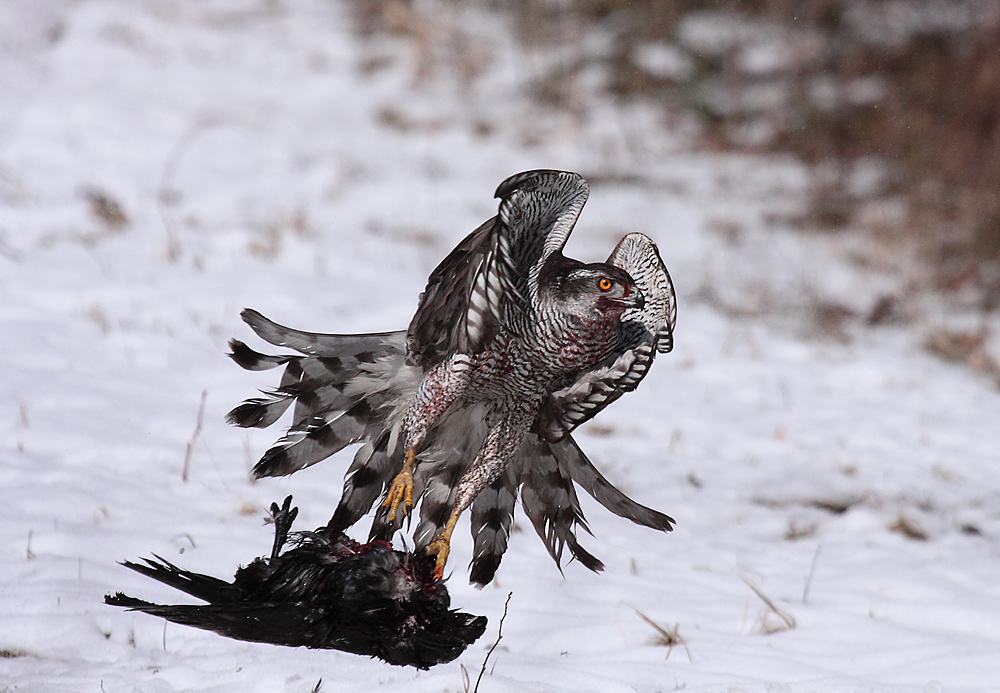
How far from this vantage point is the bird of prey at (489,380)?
2.69 metres

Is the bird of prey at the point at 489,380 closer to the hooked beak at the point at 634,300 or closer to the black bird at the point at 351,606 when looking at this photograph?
the hooked beak at the point at 634,300

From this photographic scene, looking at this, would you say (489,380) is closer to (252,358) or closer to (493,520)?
(493,520)

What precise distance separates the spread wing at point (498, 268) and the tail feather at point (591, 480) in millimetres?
593

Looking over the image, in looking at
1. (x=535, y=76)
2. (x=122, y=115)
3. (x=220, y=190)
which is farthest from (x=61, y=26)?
(x=535, y=76)

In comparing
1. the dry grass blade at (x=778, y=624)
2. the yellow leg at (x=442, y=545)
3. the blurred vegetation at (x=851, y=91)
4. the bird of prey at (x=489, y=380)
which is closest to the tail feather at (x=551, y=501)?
the bird of prey at (x=489, y=380)

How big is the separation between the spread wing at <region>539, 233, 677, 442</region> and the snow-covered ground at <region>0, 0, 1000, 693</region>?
0.83 metres

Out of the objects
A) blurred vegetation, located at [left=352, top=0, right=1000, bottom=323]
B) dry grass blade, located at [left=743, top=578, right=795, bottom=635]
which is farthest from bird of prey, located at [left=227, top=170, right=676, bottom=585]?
blurred vegetation, located at [left=352, top=0, right=1000, bottom=323]

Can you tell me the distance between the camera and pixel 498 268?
99.9 inches

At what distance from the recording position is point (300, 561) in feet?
8.43

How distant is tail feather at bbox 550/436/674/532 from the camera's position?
10.0 feet

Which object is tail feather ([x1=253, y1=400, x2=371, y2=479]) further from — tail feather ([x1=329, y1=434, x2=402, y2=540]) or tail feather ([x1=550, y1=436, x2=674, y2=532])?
tail feather ([x1=550, y1=436, x2=674, y2=532])

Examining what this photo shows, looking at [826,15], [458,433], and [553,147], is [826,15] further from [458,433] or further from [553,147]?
[458,433]

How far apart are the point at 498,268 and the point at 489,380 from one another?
39 centimetres

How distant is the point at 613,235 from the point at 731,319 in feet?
5.28
